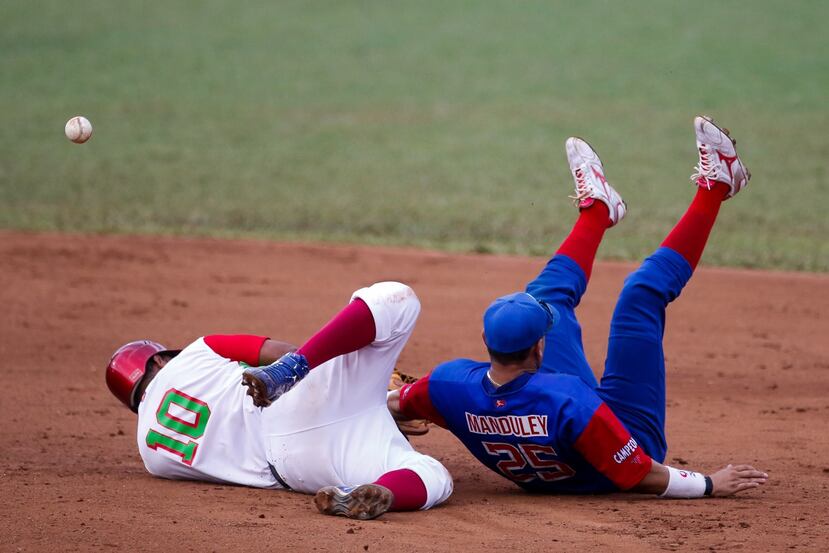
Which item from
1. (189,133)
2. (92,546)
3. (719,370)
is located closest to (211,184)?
(189,133)

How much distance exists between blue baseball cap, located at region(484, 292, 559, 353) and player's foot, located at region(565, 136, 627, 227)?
1.29 meters

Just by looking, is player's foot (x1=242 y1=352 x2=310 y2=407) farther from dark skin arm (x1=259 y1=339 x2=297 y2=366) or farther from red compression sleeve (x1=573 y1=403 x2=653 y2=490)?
red compression sleeve (x1=573 y1=403 x2=653 y2=490)

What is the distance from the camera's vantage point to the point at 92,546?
11.8 ft

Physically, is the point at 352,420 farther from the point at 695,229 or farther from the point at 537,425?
the point at 695,229

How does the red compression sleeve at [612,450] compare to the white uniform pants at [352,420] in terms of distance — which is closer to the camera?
the red compression sleeve at [612,450]

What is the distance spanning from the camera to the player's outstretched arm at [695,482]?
415 cm

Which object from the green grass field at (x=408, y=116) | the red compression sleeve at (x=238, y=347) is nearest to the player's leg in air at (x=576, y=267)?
the red compression sleeve at (x=238, y=347)

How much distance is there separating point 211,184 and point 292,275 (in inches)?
198

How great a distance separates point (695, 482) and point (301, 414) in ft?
4.91

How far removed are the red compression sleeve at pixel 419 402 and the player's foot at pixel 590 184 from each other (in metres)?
1.31

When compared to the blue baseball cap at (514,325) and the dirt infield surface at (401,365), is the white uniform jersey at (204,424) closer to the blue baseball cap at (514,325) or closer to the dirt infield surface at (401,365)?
the dirt infield surface at (401,365)

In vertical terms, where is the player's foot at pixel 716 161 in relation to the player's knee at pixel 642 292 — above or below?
above

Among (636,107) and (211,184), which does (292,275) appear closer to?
(211,184)

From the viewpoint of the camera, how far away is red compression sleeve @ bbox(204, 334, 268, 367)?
4480 millimetres
